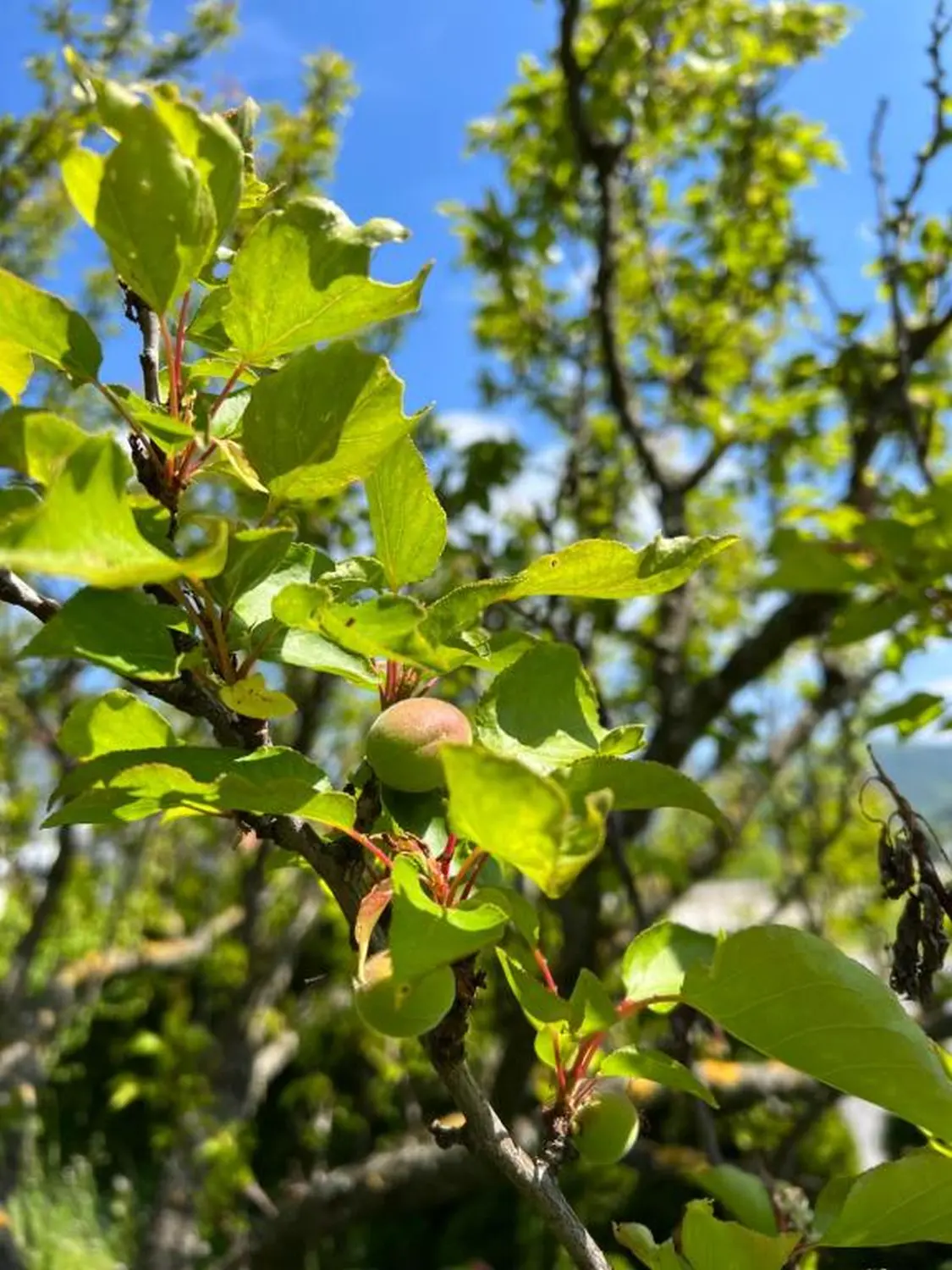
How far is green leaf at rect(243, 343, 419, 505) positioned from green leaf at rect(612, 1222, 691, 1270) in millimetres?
605

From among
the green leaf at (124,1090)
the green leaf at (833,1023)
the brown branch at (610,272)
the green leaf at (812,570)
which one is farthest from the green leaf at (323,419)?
the green leaf at (124,1090)

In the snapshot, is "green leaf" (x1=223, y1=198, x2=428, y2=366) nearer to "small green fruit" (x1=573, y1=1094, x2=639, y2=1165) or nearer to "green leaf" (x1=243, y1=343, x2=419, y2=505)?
"green leaf" (x1=243, y1=343, x2=419, y2=505)

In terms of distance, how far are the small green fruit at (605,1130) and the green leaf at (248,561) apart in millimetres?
478

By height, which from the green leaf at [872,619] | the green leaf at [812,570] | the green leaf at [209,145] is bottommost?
the green leaf at [872,619]

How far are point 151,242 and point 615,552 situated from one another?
0.34m

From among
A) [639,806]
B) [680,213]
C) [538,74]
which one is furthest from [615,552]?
[680,213]

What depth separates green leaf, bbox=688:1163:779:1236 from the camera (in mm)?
1023

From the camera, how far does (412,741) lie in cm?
69

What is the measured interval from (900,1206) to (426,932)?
1.45ft

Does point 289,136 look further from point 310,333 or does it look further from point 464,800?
point 464,800

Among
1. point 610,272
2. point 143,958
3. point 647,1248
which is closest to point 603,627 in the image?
point 610,272

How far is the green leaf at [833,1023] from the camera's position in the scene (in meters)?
0.63

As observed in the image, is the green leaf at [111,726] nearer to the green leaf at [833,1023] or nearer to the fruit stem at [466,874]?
the fruit stem at [466,874]

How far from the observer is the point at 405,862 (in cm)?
63
